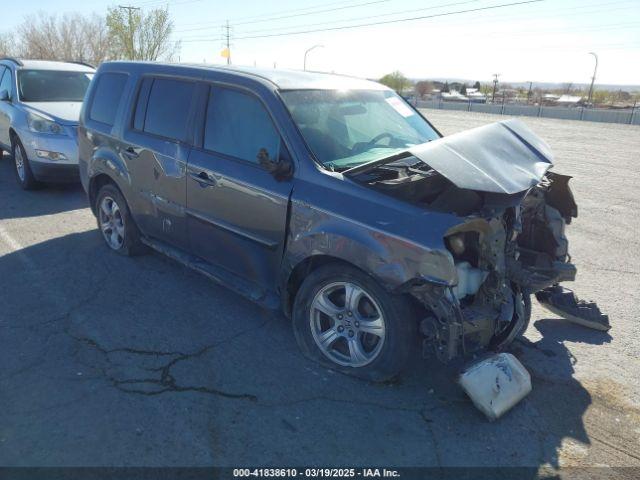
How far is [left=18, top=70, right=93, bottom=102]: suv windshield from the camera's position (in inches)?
338

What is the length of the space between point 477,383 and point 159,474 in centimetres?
184

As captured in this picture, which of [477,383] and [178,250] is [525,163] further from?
[178,250]

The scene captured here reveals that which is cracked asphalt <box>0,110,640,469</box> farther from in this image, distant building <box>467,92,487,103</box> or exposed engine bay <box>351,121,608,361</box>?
distant building <box>467,92,487,103</box>

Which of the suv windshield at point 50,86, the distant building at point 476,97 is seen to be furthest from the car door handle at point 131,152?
the distant building at point 476,97

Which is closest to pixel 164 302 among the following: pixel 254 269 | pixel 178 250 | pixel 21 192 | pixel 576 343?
pixel 178 250

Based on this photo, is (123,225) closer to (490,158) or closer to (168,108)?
(168,108)

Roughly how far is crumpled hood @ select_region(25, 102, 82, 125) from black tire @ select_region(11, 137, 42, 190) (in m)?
0.60

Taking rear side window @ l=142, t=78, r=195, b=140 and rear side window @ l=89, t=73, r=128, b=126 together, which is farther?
rear side window @ l=89, t=73, r=128, b=126

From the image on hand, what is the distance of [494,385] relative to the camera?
3.06 metres

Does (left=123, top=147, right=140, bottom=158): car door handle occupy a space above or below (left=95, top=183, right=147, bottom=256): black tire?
above

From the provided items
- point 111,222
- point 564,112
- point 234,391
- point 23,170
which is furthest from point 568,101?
point 234,391

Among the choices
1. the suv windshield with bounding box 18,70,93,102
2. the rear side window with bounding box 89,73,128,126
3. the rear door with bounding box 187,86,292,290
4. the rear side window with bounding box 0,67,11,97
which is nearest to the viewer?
the rear door with bounding box 187,86,292,290

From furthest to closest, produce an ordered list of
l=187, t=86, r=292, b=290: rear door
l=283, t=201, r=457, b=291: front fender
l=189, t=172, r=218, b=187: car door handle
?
l=189, t=172, r=218, b=187: car door handle, l=187, t=86, r=292, b=290: rear door, l=283, t=201, r=457, b=291: front fender

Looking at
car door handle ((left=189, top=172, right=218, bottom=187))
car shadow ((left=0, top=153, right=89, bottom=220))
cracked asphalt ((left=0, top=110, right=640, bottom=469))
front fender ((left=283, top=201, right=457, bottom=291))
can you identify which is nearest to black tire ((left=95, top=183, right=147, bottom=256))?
cracked asphalt ((left=0, top=110, right=640, bottom=469))
